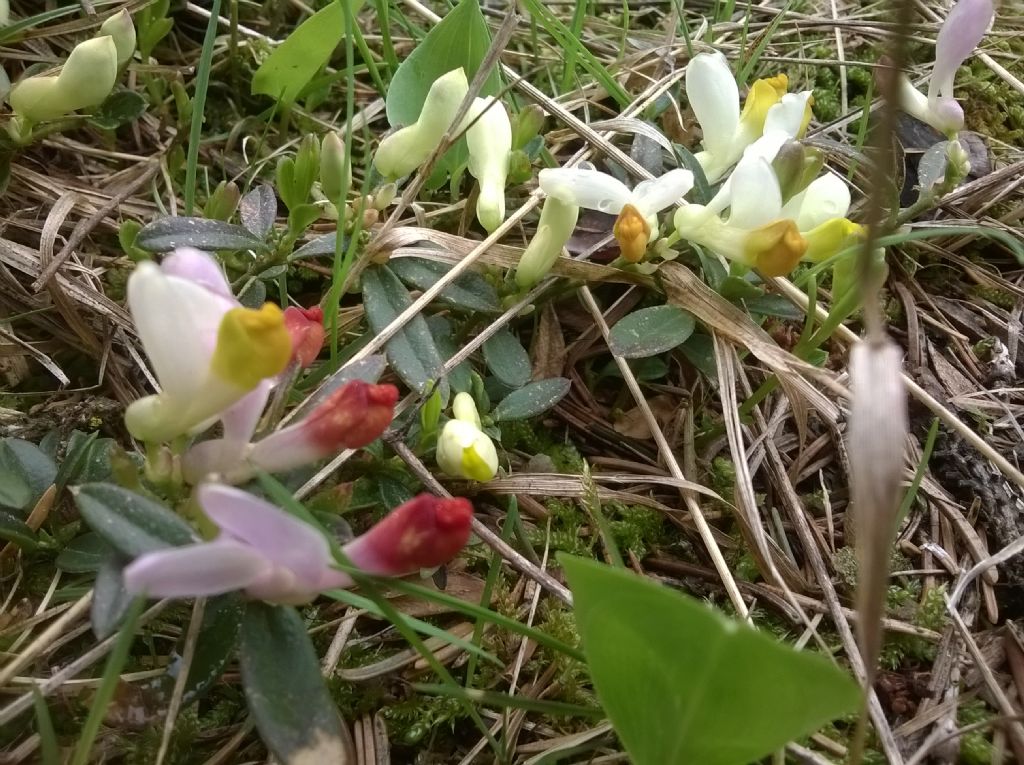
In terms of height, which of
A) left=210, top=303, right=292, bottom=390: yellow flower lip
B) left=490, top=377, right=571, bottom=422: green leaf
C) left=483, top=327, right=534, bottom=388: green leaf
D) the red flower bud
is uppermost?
left=210, top=303, right=292, bottom=390: yellow flower lip

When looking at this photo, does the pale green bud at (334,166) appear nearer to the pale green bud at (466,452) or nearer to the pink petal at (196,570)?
the pale green bud at (466,452)

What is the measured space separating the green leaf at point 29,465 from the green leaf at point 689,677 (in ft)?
1.82

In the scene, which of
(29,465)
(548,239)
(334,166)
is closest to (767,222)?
(548,239)

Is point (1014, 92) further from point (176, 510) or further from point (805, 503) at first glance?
point (176, 510)

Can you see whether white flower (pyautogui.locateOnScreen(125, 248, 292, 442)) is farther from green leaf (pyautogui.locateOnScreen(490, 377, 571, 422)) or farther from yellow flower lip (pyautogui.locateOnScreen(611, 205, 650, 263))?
yellow flower lip (pyautogui.locateOnScreen(611, 205, 650, 263))

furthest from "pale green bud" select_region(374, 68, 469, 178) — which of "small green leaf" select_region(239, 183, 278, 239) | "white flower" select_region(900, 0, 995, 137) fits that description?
"white flower" select_region(900, 0, 995, 137)

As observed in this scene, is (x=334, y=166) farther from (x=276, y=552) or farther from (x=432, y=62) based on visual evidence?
(x=276, y=552)

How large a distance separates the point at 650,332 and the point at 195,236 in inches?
22.3

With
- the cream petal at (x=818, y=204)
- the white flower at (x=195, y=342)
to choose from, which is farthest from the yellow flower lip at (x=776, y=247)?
the white flower at (x=195, y=342)

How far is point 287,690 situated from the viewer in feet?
2.07

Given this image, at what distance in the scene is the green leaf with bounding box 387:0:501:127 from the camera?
118cm

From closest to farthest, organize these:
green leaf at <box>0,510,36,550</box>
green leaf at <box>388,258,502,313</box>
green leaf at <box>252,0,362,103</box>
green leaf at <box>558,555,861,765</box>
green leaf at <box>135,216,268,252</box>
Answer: green leaf at <box>558,555,861,765</box> < green leaf at <box>0,510,36,550</box> < green leaf at <box>135,216,268,252</box> < green leaf at <box>388,258,502,313</box> < green leaf at <box>252,0,362,103</box>

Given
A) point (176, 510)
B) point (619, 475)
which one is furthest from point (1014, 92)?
point (176, 510)

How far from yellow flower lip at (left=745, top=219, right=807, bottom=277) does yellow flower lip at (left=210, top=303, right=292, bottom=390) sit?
0.59m
